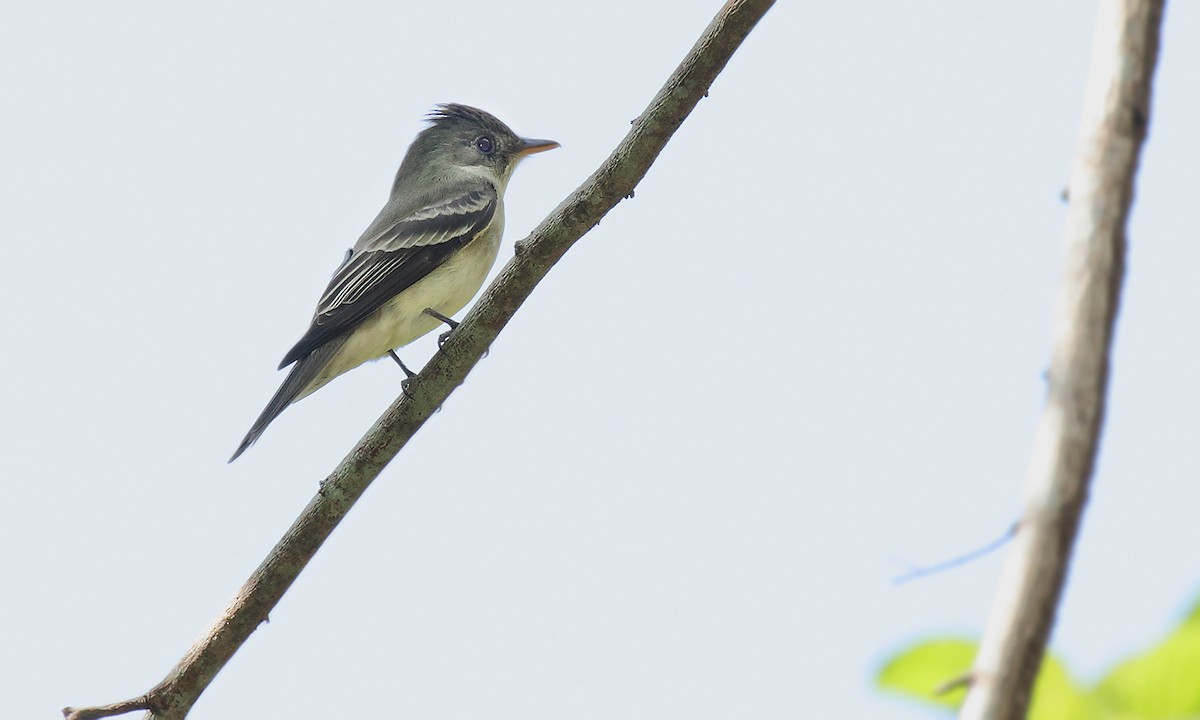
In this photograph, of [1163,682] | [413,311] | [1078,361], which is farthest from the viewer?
[413,311]

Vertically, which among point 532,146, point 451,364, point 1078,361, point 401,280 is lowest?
point 1078,361

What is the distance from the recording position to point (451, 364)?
581 centimetres

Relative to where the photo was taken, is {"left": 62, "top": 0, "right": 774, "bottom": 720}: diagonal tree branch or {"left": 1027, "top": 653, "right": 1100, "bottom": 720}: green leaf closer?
{"left": 1027, "top": 653, "right": 1100, "bottom": 720}: green leaf

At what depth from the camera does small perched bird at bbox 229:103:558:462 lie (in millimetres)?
7266

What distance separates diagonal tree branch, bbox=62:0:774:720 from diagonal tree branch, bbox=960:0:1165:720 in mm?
2854

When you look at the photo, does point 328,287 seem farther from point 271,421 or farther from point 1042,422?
point 1042,422

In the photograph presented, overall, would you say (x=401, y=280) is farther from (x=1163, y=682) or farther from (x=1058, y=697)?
(x=1163, y=682)

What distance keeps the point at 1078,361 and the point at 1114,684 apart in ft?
1.54

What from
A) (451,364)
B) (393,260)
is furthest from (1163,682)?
(393,260)

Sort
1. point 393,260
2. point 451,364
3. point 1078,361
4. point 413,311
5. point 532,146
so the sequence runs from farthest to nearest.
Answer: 1. point 532,146
2. point 393,260
3. point 413,311
4. point 451,364
5. point 1078,361

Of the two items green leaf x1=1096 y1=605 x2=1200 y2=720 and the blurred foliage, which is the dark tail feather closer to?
the blurred foliage

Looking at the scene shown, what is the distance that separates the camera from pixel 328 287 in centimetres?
783

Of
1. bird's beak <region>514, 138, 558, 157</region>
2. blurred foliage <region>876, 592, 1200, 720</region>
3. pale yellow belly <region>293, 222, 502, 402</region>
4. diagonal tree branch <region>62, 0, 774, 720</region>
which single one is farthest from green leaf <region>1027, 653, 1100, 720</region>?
bird's beak <region>514, 138, 558, 157</region>

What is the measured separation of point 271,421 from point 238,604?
1.63 metres
